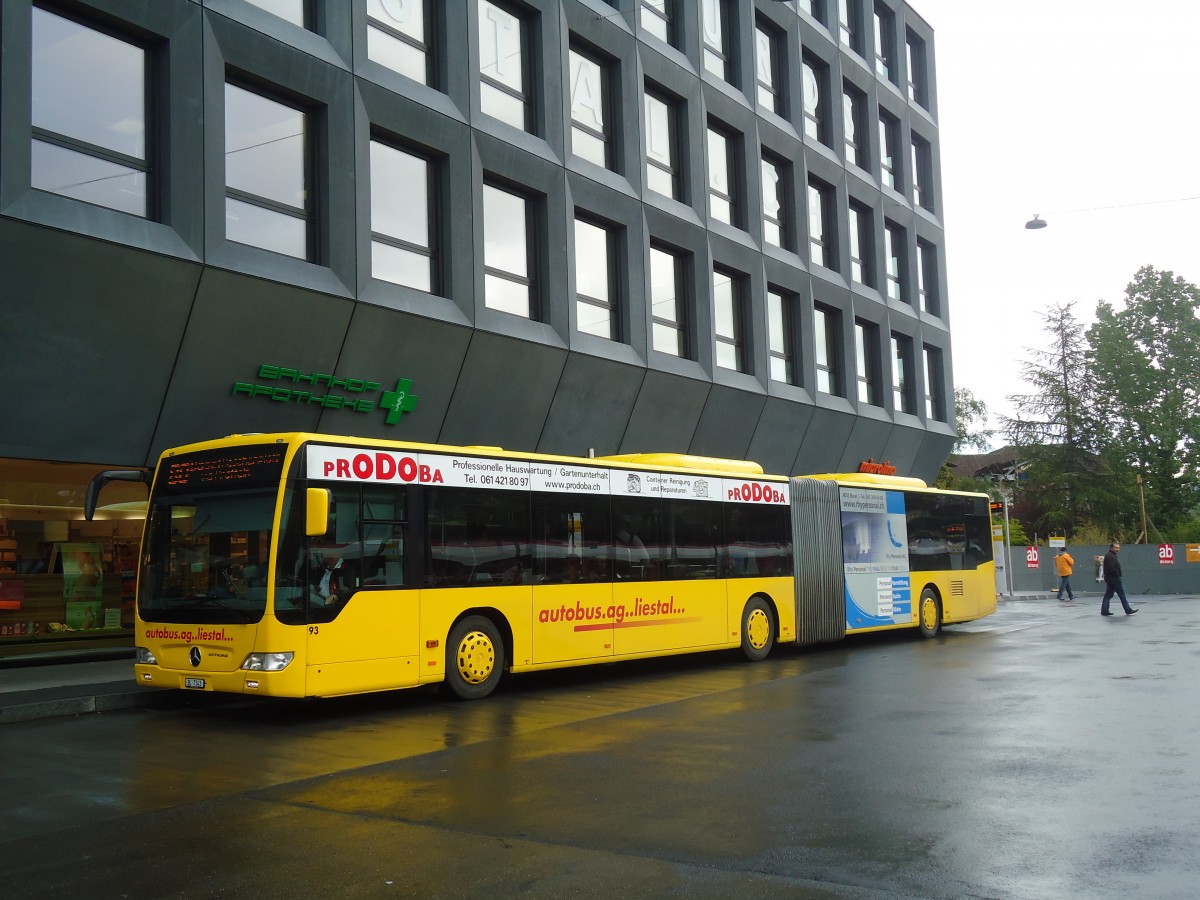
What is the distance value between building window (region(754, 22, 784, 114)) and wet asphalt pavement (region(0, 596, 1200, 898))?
61.9ft

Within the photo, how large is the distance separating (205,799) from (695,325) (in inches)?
725

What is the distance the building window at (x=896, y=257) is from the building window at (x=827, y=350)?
15.2 ft

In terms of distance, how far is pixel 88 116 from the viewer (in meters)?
14.2

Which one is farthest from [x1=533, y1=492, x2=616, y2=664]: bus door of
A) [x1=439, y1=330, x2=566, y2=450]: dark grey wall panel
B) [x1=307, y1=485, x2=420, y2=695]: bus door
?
[x1=439, y1=330, x2=566, y2=450]: dark grey wall panel

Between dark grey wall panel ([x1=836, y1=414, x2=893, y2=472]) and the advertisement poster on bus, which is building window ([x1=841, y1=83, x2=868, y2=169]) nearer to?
dark grey wall panel ([x1=836, y1=414, x2=893, y2=472])

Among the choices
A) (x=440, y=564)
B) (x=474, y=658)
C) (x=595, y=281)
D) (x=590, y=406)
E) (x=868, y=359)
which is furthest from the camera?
(x=868, y=359)

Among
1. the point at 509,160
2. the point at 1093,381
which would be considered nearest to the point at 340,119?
the point at 509,160

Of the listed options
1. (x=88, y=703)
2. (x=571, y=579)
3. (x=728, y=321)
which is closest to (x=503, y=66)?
(x=728, y=321)

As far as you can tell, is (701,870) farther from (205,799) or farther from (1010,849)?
(205,799)

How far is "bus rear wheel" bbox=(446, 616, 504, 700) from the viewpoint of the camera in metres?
12.8

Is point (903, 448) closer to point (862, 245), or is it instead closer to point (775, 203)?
point (862, 245)

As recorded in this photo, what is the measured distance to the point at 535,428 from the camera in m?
20.9

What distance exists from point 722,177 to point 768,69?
14.4 ft

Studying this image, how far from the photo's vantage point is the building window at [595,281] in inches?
860
